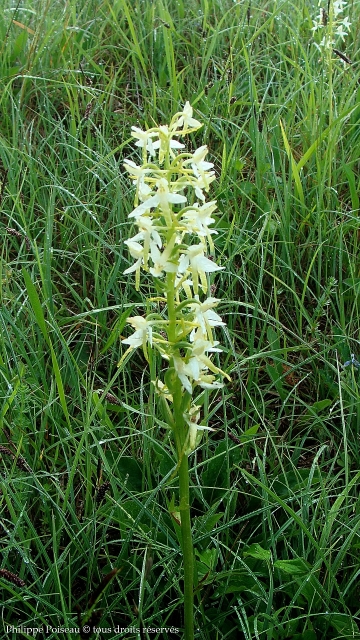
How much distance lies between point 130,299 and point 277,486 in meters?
0.92

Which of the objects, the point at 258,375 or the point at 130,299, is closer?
the point at 258,375

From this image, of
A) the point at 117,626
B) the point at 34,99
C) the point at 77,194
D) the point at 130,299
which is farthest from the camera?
the point at 34,99

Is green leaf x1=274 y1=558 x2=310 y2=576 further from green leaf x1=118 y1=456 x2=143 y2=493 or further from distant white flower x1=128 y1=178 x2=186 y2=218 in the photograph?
distant white flower x1=128 y1=178 x2=186 y2=218

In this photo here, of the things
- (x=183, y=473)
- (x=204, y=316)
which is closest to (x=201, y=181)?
(x=204, y=316)

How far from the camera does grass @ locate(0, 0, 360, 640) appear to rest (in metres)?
1.74

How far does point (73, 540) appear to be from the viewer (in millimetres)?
1762

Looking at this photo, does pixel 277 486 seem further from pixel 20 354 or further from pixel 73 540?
pixel 20 354

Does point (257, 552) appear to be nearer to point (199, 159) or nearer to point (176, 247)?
point (176, 247)

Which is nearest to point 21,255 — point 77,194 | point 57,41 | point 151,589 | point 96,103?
point 77,194

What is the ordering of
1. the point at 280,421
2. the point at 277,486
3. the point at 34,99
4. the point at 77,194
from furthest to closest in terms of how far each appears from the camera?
the point at 34,99, the point at 77,194, the point at 280,421, the point at 277,486

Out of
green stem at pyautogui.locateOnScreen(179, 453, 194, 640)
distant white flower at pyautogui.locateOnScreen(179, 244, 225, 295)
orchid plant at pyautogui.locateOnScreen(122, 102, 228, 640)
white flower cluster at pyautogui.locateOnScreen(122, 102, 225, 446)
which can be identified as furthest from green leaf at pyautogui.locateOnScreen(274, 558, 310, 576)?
distant white flower at pyautogui.locateOnScreen(179, 244, 225, 295)

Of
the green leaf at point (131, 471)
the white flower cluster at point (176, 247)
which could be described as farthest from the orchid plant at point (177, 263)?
the green leaf at point (131, 471)

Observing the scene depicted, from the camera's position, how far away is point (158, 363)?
87.5 inches

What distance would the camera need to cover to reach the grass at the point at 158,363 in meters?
1.74
